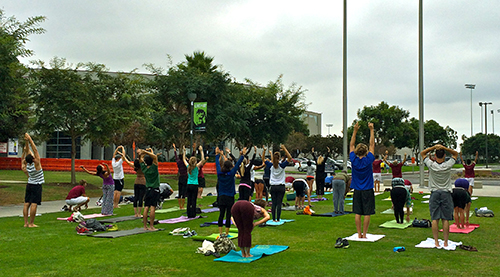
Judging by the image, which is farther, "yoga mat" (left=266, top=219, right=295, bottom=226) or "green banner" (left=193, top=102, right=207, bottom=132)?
"green banner" (left=193, top=102, right=207, bottom=132)

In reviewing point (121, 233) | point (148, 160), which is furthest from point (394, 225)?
point (121, 233)

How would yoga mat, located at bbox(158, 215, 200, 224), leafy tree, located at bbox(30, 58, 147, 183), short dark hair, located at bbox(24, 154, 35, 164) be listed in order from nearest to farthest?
short dark hair, located at bbox(24, 154, 35, 164) → yoga mat, located at bbox(158, 215, 200, 224) → leafy tree, located at bbox(30, 58, 147, 183)

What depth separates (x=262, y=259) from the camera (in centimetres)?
771

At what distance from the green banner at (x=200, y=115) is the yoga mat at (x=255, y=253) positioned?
14159mm

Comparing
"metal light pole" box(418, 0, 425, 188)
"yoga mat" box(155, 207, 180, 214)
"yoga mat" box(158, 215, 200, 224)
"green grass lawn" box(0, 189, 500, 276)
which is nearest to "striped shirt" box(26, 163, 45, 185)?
"green grass lawn" box(0, 189, 500, 276)

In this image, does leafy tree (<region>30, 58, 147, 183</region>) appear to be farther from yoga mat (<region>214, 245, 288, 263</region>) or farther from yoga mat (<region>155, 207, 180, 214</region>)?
yoga mat (<region>214, 245, 288, 263</region>)

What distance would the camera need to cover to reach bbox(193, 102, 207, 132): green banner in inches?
886

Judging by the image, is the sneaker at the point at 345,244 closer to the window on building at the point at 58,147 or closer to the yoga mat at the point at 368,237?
the yoga mat at the point at 368,237

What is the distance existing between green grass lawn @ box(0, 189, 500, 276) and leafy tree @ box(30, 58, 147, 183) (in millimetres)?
11464

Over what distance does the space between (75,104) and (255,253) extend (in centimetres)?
1680

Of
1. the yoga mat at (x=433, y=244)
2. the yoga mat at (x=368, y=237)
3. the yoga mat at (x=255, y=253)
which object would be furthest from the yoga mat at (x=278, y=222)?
the yoga mat at (x=433, y=244)

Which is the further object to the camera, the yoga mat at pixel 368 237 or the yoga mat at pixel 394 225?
the yoga mat at pixel 394 225

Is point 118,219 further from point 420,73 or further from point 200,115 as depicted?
point 420,73

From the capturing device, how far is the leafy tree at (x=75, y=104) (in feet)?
72.8
